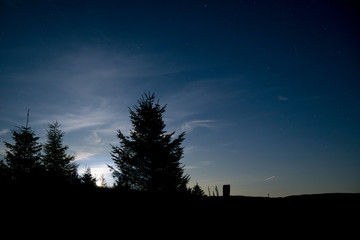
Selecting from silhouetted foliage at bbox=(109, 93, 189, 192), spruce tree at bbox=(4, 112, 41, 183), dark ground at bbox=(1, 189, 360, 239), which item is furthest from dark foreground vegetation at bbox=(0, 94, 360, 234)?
spruce tree at bbox=(4, 112, 41, 183)

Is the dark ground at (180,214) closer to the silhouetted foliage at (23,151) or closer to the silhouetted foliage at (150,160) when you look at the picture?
the silhouetted foliage at (150,160)

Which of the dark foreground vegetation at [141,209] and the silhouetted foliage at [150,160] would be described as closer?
the dark foreground vegetation at [141,209]

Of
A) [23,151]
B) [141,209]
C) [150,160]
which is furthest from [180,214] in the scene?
[23,151]

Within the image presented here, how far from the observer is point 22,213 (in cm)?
183

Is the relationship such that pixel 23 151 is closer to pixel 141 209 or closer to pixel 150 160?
pixel 150 160

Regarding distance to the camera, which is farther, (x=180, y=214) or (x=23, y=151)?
(x=23, y=151)

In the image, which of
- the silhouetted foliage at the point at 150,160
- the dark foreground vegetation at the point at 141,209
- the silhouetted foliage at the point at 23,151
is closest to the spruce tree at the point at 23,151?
the silhouetted foliage at the point at 23,151

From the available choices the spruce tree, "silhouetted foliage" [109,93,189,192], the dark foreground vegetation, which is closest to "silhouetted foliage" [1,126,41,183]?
the spruce tree

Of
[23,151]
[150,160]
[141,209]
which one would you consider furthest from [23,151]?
[141,209]

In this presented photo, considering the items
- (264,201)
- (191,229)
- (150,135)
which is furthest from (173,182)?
(191,229)

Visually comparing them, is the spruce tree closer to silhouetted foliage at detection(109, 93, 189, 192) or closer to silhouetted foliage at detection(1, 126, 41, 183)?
silhouetted foliage at detection(1, 126, 41, 183)

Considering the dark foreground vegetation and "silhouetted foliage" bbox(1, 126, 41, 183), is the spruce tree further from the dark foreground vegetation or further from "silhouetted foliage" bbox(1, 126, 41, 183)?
the dark foreground vegetation

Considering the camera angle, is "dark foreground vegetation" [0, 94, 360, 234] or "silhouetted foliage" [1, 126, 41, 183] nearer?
"dark foreground vegetation" [0, 94, 360, 234]

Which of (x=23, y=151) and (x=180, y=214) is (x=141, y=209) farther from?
(x=23, y=151)
